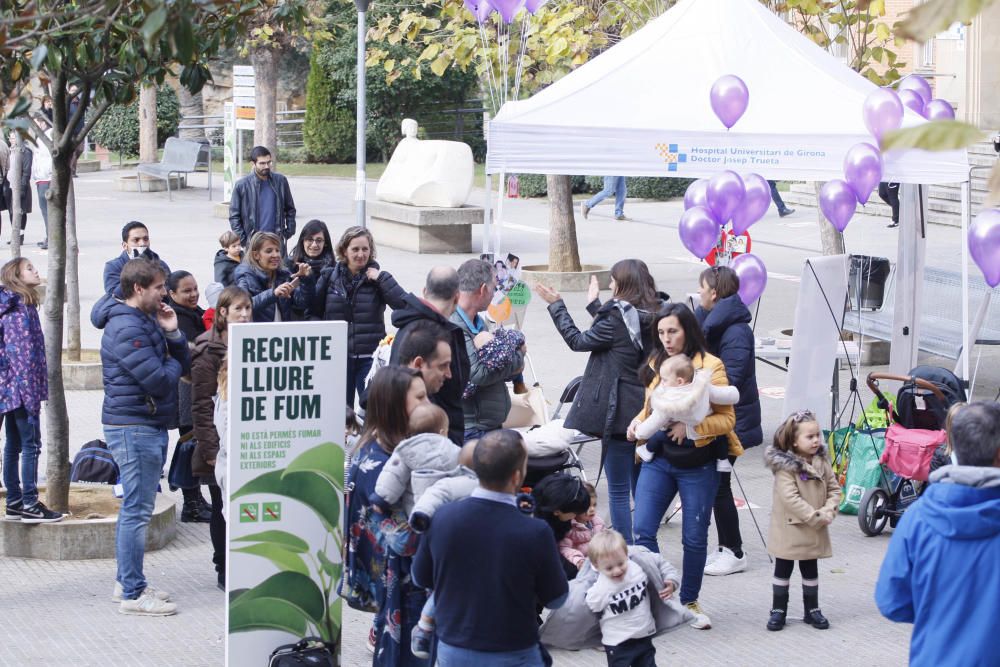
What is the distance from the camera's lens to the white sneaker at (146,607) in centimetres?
653

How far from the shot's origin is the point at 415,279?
16891 millimetres

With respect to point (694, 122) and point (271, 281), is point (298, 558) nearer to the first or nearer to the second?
point (271, 281)

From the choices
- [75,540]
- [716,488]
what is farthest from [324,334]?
[75,540]

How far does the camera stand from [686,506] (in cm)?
646

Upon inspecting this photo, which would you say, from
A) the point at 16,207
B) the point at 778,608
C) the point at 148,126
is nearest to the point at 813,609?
the point at 778,608

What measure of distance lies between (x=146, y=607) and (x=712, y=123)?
208 inches

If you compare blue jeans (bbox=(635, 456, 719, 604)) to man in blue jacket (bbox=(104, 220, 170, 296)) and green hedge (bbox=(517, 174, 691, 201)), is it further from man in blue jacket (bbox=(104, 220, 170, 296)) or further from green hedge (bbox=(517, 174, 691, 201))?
green hedge (bbox=(517, 174, 691, 201))

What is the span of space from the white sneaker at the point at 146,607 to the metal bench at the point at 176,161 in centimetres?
2170

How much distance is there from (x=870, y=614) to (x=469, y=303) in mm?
2611

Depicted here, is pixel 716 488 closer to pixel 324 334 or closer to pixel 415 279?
pixel 324 334

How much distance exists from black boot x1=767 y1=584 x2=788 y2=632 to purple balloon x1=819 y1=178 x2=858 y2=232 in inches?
141

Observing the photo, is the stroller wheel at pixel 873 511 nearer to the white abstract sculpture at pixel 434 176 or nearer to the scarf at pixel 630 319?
the scarf at pixel 630 319

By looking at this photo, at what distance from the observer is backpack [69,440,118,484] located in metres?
8.18

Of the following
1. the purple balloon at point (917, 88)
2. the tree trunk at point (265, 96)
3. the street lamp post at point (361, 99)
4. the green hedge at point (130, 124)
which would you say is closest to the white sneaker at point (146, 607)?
the purple balloon at point (917, 88)
